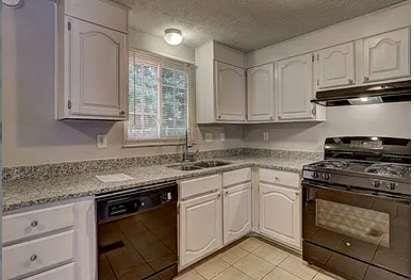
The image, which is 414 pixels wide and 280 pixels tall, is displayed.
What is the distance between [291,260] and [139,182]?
5.36 ft

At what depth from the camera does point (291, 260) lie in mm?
2326

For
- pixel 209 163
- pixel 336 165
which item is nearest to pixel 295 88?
pixel 336 165

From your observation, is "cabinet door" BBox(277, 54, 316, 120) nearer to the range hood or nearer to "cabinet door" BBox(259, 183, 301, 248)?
the range hood

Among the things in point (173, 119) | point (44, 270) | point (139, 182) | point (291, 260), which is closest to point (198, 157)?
point (173, 119)

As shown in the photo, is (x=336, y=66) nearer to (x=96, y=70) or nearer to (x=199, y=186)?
(x=199, y=186)

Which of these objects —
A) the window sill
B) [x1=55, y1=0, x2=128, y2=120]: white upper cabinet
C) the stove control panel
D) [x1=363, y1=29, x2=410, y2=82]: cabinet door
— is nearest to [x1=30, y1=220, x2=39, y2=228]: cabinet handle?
[x1=55, y1=0, x2=128, y2=120]: white upper cabinet

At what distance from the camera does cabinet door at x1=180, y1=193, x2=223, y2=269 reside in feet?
6.79

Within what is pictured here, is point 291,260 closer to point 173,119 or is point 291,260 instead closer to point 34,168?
point 173,119

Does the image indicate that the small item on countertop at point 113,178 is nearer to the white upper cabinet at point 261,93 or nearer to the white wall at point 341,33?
the white upper cabinet at point 261,93

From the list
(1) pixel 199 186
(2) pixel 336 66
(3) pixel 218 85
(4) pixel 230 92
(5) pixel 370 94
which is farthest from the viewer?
(4) pixel 230 92

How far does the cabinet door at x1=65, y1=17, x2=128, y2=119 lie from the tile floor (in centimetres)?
154

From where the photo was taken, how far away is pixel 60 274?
145 centimetres

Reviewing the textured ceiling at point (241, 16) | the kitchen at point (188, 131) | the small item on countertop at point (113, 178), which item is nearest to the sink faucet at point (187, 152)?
the kitchen at point (188, 131)

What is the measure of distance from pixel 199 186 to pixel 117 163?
0.80 m
